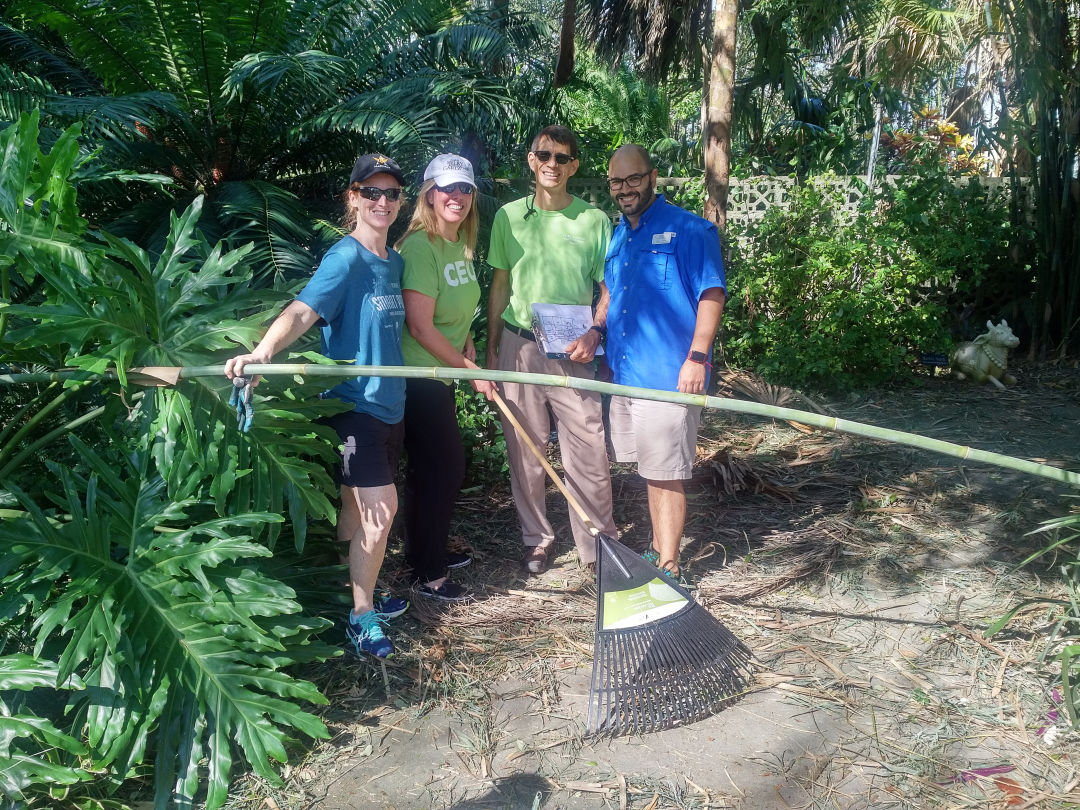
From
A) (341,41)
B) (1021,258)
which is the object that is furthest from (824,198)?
(341,41)

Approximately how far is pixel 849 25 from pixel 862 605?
11.6 metres

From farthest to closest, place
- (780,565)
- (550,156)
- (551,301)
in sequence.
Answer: (780,565) → (551,301) → (550,156)

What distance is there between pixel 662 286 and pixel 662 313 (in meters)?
0.11

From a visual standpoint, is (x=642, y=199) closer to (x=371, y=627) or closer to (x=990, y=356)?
(x=371, y=627)

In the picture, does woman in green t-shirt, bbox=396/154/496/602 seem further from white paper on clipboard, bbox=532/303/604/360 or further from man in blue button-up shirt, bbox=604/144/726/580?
man in blue button-up shirt, bbox=604/144/726/580

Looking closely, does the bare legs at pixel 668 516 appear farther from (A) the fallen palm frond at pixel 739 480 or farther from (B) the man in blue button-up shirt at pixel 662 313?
(A) the fallen palm frond at pixel 739 480

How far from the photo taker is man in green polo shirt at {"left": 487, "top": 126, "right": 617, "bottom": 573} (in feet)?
12.4

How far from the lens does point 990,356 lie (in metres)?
6.95

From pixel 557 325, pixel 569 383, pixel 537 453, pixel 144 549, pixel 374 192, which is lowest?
pixel 144 549

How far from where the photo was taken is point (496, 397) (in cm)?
382

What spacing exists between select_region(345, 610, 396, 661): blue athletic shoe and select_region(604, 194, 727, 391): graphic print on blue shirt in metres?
1.39

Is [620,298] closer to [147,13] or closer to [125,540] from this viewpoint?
[125,540]

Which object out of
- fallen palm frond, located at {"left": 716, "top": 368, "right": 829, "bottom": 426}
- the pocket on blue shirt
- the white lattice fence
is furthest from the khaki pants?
the white lattice fence

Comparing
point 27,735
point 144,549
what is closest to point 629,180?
point 144,549
